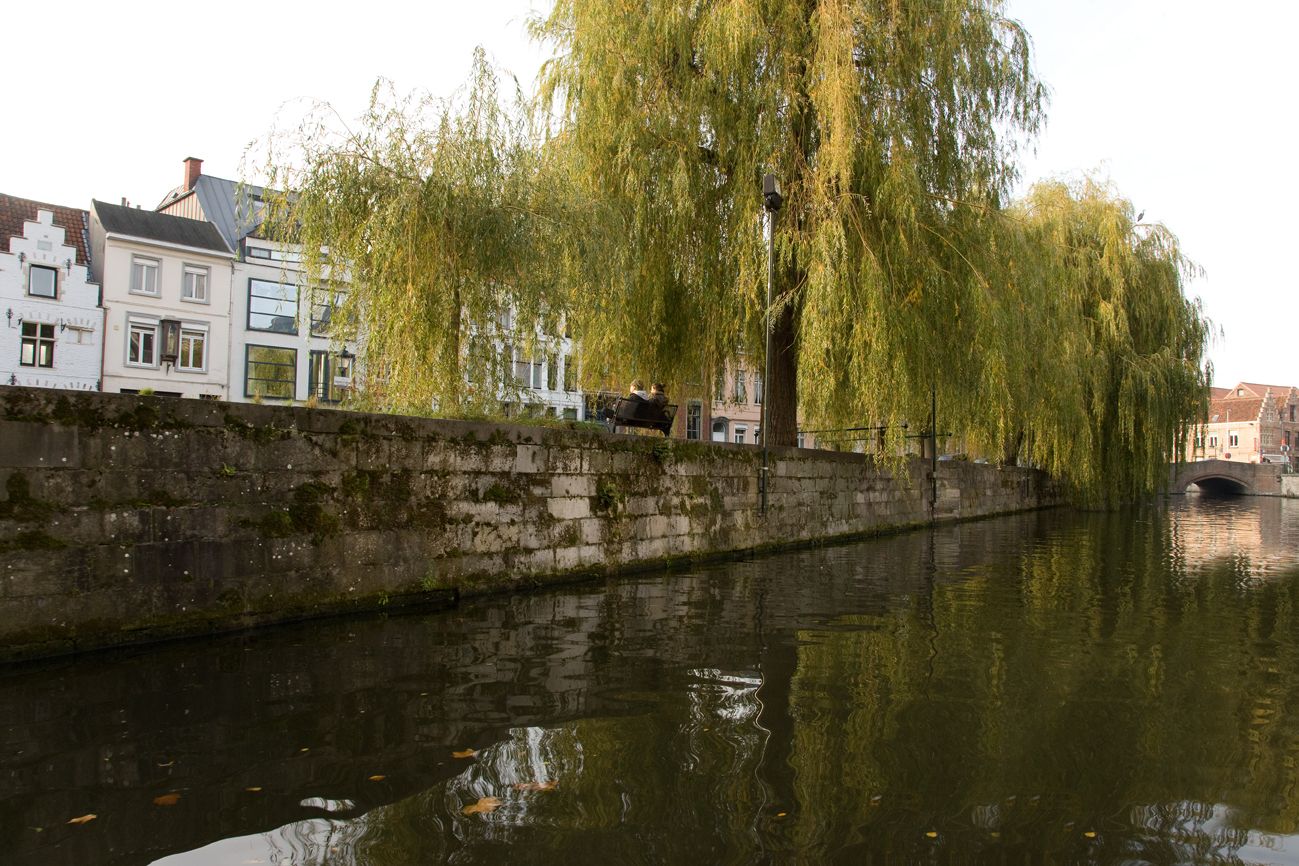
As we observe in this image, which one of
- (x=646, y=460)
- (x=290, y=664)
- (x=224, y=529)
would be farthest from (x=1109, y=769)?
(x=646, y=460)

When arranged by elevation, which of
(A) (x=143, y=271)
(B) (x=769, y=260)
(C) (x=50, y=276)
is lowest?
(B) (x=769, y=260)

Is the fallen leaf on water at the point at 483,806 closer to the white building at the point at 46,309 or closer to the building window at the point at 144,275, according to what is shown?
the white building at the point at 46,309

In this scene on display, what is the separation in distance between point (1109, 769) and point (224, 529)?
5457 mm

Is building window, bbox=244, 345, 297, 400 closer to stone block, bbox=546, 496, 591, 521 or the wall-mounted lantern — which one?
the wall-mounted lantern

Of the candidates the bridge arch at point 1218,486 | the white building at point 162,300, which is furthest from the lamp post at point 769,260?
the bridge arch at point 1218,486

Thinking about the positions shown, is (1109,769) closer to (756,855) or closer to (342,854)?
(756,855)

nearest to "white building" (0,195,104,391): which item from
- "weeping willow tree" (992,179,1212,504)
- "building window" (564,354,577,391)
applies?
"building window" (564,354,577,391)

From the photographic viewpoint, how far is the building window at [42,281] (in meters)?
29.1

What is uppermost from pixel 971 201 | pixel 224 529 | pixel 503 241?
pixel 971 201

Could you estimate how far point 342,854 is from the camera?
2.92 metres

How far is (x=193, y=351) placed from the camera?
105 feet

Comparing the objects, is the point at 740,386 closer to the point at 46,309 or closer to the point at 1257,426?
the point at 46,309

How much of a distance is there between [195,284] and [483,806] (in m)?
33.2

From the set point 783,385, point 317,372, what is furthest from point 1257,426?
point 783,385
